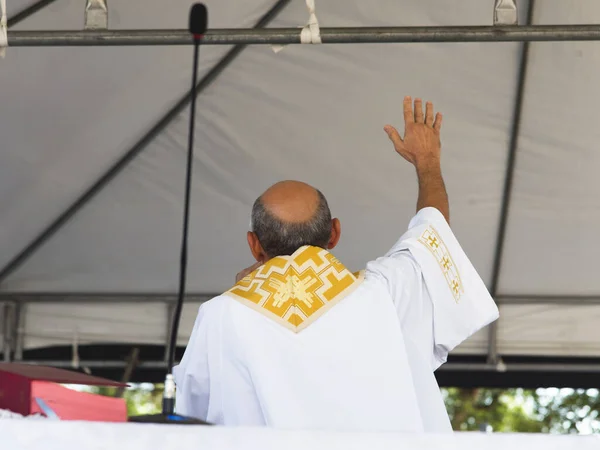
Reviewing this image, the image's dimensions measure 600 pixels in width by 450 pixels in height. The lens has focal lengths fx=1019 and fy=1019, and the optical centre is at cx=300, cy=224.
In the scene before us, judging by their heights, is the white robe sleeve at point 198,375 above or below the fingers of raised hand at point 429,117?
below

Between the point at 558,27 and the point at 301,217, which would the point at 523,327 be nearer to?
the point at 558,27

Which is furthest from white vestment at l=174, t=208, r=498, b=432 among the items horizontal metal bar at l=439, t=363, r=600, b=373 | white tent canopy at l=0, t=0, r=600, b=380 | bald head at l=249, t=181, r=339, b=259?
horizontal metal bar at l=439, t=363, r=600, b=373

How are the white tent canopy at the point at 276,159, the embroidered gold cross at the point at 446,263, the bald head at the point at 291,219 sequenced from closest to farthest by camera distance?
the bald head at the point at 291,219, the embroidered gold cross at the point at 446,263, the white tent canopy at the point at 276,159

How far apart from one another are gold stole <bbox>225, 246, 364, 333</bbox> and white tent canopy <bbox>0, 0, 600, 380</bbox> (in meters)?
2.07

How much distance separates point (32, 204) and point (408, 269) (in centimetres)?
303

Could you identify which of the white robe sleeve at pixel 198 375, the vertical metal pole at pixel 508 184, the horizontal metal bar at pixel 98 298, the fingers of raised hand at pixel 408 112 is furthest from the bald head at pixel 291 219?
the horizontal metal bar at pixel 98 298

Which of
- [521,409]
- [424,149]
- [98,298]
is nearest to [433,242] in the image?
[424,149]

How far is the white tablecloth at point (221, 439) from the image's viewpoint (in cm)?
144

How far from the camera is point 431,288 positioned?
7.59 feet

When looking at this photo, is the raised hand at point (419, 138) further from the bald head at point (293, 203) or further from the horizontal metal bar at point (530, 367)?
the horizontal metal bar at point (530, 367)

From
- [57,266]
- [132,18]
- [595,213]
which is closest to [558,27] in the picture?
[132,18]

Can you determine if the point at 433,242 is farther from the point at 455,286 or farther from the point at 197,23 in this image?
the point at 197,23

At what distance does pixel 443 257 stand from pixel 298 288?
370mm

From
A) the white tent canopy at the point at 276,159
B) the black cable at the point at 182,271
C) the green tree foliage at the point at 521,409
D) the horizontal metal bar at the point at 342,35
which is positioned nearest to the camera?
the black cable at the point at 182,271
